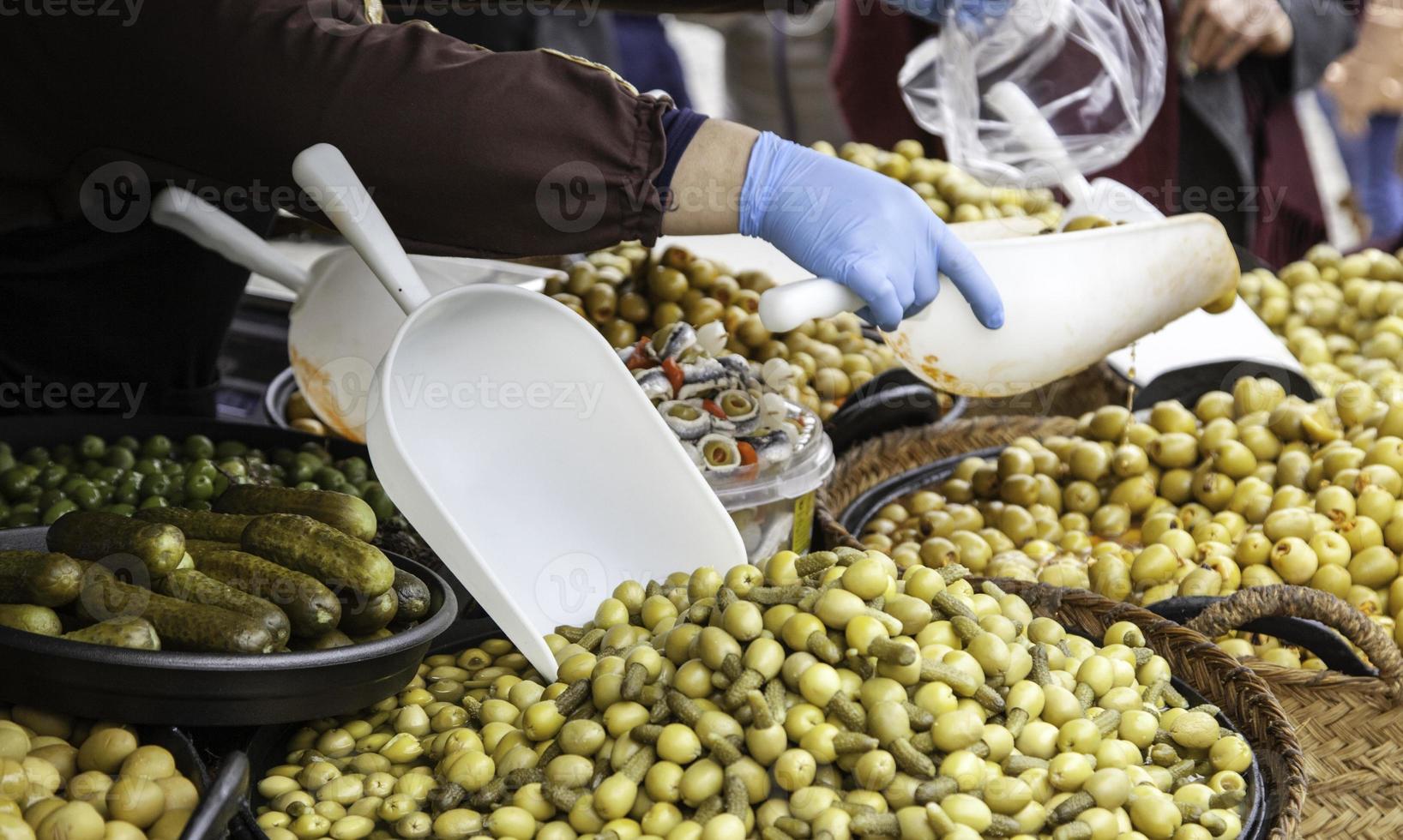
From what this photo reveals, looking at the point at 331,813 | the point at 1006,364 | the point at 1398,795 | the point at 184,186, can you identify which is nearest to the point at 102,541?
the point at 331,813

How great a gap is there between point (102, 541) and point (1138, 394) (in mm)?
1784

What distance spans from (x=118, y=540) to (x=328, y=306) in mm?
630

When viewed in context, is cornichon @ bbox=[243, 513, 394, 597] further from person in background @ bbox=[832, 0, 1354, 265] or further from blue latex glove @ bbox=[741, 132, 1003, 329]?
person in background @ bbox=[832, 0, 1354, 265]

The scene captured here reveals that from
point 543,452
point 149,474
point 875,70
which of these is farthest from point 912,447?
point 875,70

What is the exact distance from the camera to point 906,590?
4.19 feet

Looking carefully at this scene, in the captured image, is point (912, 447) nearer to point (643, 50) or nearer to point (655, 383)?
point (655, 383)

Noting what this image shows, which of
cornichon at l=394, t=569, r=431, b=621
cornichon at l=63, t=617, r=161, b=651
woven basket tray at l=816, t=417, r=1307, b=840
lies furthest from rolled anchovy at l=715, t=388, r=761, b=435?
cornichon at l=63, t=617, r=161, b=651

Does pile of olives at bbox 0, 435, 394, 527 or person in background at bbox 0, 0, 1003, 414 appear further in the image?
pile of olives at bbox 0, 435, 394, 527

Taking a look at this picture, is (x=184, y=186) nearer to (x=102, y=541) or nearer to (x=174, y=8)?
(x=174, y=8)

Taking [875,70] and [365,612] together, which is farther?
[875,70]

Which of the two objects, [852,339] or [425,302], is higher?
[425,302]

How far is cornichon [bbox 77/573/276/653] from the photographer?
3.73 ft

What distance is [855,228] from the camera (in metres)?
1.50

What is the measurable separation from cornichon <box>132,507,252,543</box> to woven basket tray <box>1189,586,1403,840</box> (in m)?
1.13
